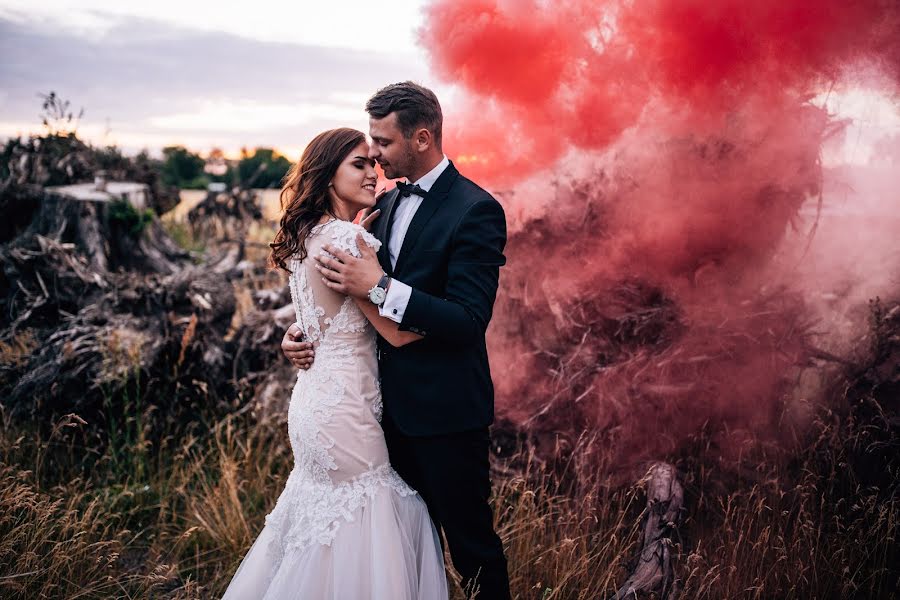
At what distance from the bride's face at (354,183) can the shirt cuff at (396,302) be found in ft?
1.88

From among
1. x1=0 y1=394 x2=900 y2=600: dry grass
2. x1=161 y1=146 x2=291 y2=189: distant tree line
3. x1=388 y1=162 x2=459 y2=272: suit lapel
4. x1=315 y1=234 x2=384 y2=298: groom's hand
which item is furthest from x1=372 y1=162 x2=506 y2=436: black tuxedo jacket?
x1=161 y1=146 x2=291 y2=189: distant tree line

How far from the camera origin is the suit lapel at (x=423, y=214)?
2.87m

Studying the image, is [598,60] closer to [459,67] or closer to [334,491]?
[459,67]

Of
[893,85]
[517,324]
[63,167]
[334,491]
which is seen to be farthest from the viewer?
[63,167]

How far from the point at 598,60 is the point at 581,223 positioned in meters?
1.12

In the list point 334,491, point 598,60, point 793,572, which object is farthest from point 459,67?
point 793,572

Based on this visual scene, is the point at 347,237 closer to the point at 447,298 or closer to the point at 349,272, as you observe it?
the point at 349,272

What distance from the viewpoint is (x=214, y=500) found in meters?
4.20

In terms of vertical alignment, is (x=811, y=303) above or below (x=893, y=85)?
below

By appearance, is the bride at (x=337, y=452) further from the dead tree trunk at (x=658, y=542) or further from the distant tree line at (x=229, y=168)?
the distant tree line at (x=229, y=168)

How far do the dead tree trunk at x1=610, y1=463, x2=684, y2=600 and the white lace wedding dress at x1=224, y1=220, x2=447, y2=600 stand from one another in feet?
3.31

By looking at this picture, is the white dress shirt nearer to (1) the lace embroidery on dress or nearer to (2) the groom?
(2) the groom

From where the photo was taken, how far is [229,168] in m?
21.0

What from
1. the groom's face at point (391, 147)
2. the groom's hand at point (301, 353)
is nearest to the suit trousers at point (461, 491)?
the groom's hand at point (301, 353)
